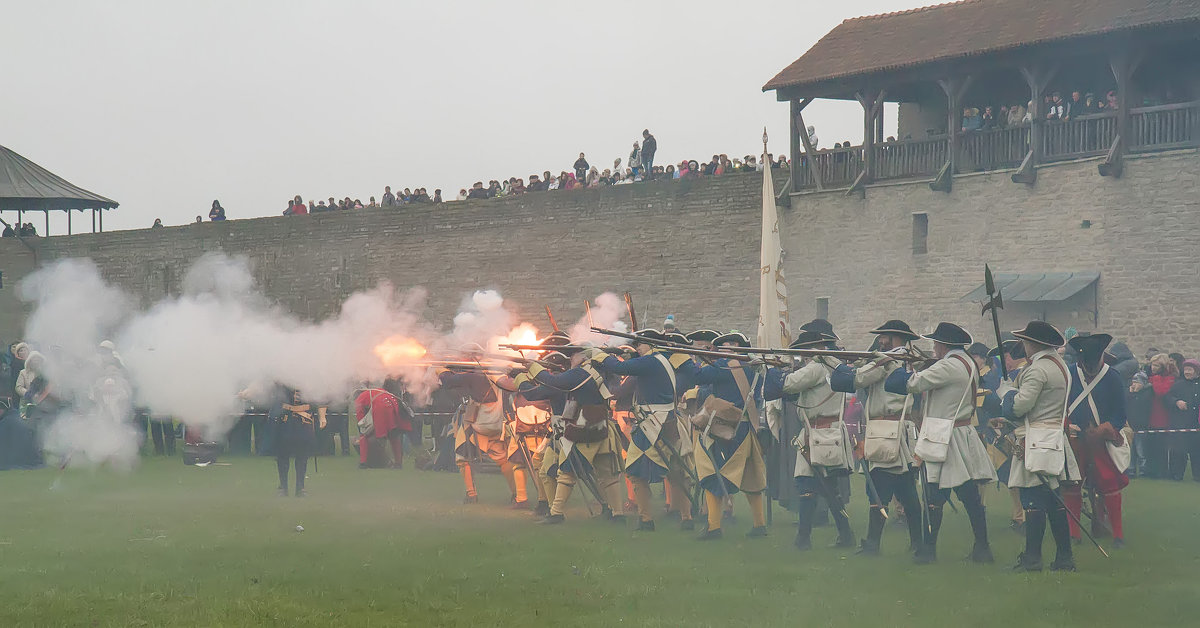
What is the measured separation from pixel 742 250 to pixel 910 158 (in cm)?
394

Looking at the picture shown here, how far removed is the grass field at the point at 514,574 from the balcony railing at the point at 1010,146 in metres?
8.75

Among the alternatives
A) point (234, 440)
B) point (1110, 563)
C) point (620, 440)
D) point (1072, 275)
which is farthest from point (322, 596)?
point (1072, 275)

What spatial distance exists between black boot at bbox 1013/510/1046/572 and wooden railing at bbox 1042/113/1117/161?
13.1 meters

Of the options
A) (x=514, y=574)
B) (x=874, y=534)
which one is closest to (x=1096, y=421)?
(x=874, y=534)

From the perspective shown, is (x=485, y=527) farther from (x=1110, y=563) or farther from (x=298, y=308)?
(x=298, y=308)

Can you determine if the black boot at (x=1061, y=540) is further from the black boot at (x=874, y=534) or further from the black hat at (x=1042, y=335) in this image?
the black boot at (x=874, y=534)

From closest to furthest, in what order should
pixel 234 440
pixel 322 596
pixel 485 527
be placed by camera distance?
pixel 322 596 → pixel 485 527 → pixel 234 440

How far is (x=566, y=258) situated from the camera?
29422 mm

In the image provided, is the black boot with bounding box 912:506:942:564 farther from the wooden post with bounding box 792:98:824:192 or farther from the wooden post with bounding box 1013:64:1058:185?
the wooden post with bounding box 792:98:824:192

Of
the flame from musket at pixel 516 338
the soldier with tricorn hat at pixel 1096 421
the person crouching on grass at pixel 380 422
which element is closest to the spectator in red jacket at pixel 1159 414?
the soldier with tricorn hat at pixel 1096 421

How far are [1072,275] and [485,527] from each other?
12.8m

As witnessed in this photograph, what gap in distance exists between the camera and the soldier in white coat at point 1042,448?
31.2 ft

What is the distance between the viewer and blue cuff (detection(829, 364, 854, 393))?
1035cm

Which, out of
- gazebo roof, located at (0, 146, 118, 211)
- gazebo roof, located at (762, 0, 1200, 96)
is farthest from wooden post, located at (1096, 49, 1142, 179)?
gazebo roof, located at (0, 146, 118, 211)
